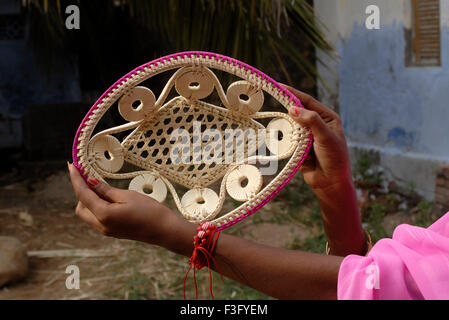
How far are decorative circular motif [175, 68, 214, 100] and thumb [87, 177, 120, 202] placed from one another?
0.31m

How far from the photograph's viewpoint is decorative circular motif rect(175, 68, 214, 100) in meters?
1.35

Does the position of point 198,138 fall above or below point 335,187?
above

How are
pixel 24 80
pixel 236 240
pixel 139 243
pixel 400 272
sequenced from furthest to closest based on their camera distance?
pixel 24 80, pixel 139 243, pixel 236 240, pixel 400 272

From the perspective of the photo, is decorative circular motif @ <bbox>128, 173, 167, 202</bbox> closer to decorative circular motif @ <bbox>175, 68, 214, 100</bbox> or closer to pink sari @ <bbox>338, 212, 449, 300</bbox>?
decorative circular motif @ <bbox>175, 68, 214, 100</bbox>

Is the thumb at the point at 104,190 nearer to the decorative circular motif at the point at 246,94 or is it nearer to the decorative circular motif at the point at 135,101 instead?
the decorative circular motif at the point at 135,101

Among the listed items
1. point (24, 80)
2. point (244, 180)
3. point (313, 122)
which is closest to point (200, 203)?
point (244, 180)

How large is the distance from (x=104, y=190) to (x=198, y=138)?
1.09 feet

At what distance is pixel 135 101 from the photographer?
4.45 feet

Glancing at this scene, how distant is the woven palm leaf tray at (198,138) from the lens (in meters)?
1.33

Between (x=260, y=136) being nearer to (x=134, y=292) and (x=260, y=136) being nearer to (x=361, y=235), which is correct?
(x=361, y=235)

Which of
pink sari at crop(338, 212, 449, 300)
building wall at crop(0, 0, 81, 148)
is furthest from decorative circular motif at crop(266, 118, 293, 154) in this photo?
building wall at crop(0, 0, 81, 148)

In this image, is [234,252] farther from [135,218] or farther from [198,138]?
[198,138]

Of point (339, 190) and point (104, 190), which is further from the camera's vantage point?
point (339, 190)

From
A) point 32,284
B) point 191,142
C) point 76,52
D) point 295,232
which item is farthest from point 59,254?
point 191,142
